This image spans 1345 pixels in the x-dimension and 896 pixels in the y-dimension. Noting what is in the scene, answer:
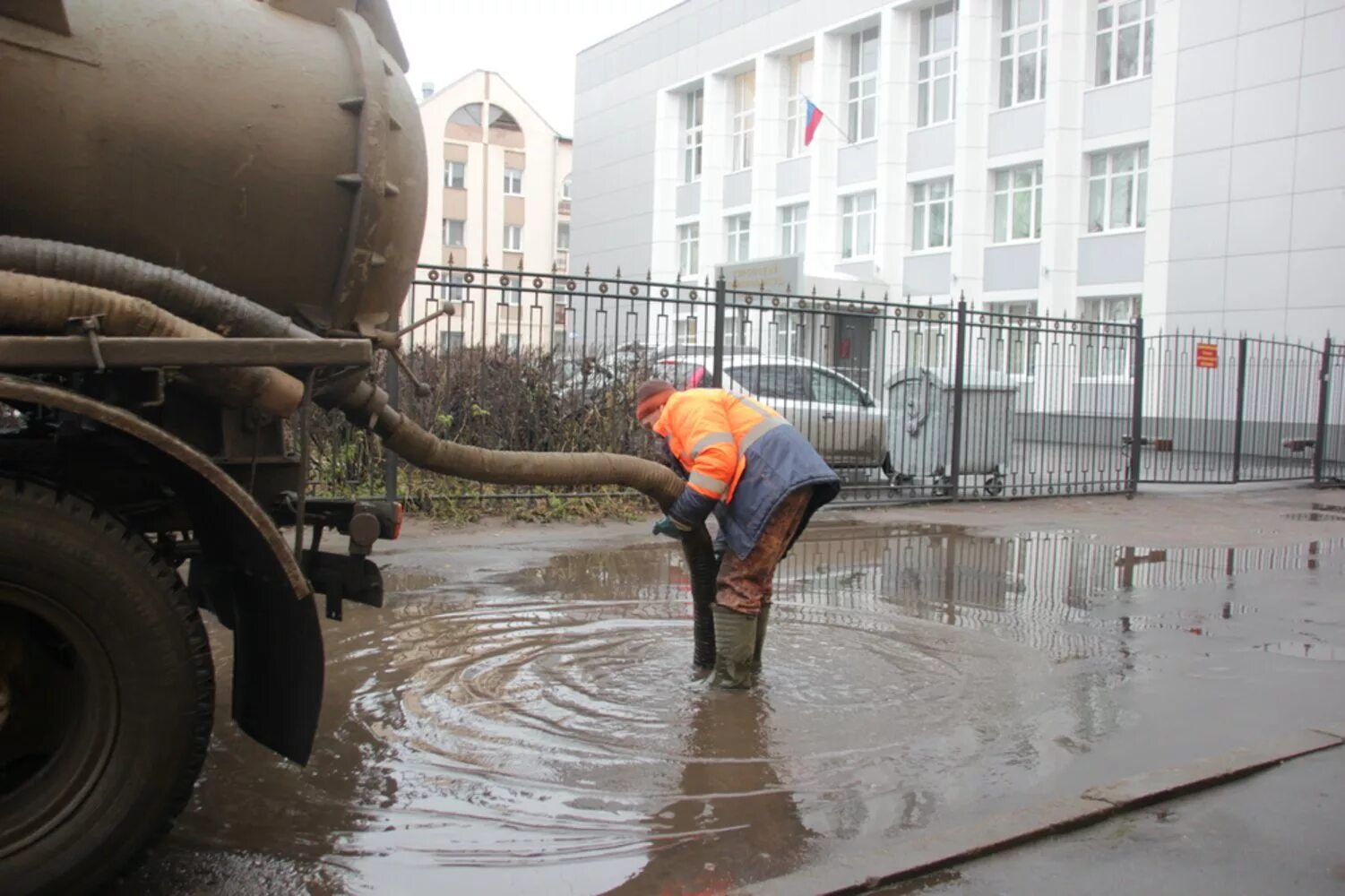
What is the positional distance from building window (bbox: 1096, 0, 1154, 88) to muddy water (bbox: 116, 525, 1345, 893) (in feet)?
65.8

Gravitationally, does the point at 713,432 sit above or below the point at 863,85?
below

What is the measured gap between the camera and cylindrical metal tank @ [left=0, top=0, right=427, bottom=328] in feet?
9.68

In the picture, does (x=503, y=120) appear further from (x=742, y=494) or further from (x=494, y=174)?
(x=742, y=494)

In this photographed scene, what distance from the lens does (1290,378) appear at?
1997 centimetres

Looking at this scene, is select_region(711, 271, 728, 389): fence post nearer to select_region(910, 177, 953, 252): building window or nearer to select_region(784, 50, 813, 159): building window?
select_region(910, 177, 953, 252): building window

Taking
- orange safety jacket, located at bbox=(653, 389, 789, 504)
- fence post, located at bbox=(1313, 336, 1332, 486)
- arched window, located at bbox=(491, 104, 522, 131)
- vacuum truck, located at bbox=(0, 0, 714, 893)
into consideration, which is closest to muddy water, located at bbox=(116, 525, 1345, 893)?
vacuum truck, located at bbox=(0, 0, 714, 893)

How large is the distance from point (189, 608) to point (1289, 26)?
2413 cm

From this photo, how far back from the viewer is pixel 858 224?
32656 millimetres

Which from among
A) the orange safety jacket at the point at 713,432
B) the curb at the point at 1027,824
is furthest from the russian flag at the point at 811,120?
the curb at the point at 1027,824

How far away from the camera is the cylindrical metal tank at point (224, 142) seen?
116 inches

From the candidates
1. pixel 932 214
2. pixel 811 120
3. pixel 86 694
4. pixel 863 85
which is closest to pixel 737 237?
pixel 811 120

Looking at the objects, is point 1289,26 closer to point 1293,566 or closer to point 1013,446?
point 1013,446

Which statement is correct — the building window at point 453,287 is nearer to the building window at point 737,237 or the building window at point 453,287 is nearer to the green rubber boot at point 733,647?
the green rubber boot at point 733,647

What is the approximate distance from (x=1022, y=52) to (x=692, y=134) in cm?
1431
